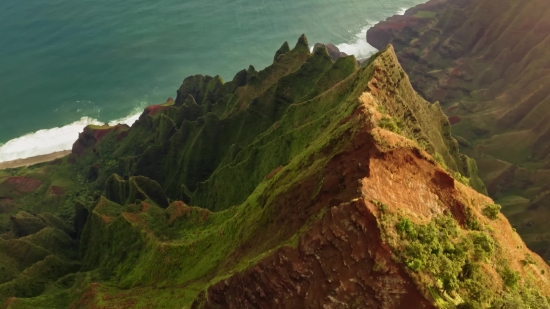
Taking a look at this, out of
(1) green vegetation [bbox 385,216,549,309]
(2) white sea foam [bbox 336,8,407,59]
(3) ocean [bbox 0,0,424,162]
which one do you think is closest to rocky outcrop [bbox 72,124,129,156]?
(3) ocean [bbox 0,0,424,162]

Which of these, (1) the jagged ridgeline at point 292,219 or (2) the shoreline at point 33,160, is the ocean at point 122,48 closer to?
(2) the shoreline at point 33,160

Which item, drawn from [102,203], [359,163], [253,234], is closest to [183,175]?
[102,203]

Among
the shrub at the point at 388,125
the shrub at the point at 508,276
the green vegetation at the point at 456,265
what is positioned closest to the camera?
the green vegetation at the point at 456,265

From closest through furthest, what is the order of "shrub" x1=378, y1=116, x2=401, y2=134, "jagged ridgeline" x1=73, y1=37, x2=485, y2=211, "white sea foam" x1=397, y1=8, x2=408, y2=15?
1. "shrub" x1=378, y1=116, x2=401, y2=134
2. "jagged ridgeline" x1=73, y1=37, x2=485, y2=211
3. "white sea foam" x1=397, y1=8, x2=408, y2=15

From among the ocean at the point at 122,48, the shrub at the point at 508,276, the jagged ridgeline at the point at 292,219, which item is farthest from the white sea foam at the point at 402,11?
the shrub at the point at 508,276

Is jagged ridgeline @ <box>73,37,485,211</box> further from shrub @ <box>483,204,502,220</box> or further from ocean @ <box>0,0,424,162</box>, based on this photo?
ocean @ <box>0,0,424,162</box>

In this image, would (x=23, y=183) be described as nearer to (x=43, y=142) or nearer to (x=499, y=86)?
(x=43, y=142)
